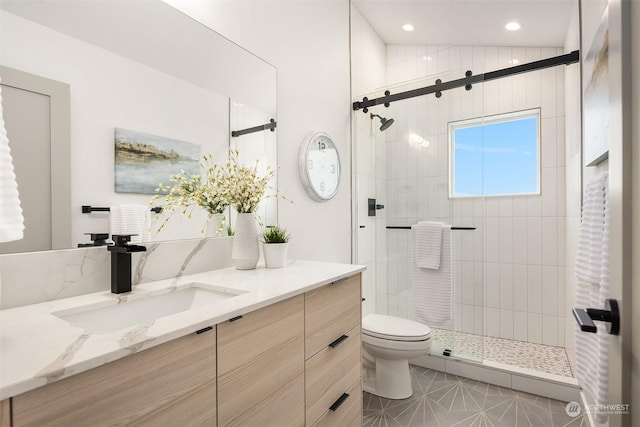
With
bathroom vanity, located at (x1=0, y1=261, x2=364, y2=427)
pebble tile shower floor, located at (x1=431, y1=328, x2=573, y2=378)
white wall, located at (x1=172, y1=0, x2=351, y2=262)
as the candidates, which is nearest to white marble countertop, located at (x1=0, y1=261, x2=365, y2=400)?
bathroom vanity, located at (x1=0, y1=261, x2=364, y2=427)

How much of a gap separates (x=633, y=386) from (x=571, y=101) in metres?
2.49

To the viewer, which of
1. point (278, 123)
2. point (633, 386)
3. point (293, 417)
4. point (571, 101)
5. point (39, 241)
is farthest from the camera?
point (571, 101)

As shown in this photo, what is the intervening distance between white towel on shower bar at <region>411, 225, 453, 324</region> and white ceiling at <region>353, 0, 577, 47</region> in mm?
1613

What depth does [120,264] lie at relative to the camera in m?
1.10

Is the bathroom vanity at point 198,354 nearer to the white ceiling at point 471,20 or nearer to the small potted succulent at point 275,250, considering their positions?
the small potted succulent at point 275,250

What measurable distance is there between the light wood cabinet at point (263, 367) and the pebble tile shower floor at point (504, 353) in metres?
1.73

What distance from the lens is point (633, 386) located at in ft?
2.22

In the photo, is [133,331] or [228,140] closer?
[133,331]

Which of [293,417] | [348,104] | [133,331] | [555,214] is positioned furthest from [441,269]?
[133,331]

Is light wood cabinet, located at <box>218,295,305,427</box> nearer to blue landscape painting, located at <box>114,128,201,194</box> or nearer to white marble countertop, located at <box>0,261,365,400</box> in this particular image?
white marble countertop, located at <box>0,261,365,400</box>

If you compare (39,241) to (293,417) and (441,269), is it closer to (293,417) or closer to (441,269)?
(293,417)

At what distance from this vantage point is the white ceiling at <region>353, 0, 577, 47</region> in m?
2.31

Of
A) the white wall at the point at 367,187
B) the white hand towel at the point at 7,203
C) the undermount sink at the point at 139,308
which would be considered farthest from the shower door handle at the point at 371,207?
the white hand towel at the point at 7,203

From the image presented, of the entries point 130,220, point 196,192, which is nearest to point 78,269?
point 130,220
